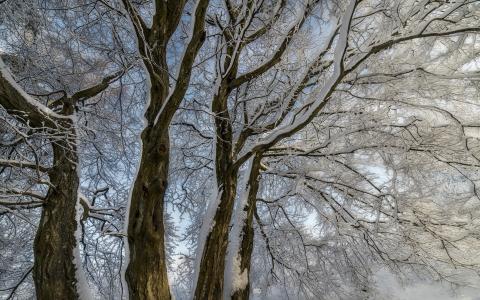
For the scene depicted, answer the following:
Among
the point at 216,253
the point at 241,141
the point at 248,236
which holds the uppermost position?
the point at 241,141

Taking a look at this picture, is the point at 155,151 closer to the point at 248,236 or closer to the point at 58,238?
the point at 58,238

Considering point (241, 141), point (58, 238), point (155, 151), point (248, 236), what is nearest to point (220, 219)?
point (248, 236)

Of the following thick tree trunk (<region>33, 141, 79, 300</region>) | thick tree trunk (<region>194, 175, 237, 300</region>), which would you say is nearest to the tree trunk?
thick tree trunk (<region>194, 175, 237, 300</region>)

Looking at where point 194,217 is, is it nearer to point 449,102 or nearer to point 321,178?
point 321,178

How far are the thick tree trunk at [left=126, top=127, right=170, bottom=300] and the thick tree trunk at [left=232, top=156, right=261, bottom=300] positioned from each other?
3.49 feet

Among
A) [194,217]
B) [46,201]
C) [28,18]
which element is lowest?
[46,201]

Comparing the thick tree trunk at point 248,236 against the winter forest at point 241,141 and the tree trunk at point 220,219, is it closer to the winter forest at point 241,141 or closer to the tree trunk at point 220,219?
the winter forest at point 241,141

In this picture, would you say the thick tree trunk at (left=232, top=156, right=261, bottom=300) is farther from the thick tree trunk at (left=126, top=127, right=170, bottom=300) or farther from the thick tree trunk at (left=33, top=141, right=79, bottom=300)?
the thick tree trunk at (left=33, top=141, right=79, bottom=300)

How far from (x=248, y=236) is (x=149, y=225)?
150 cm

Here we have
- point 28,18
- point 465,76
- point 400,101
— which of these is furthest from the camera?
point 400,101

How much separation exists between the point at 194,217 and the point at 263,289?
6.99 feet

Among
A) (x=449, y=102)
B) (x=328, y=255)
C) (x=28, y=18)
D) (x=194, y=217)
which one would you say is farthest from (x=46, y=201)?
(x=449, y=102)

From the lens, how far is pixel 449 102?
165 inches

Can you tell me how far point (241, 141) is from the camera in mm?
4180
